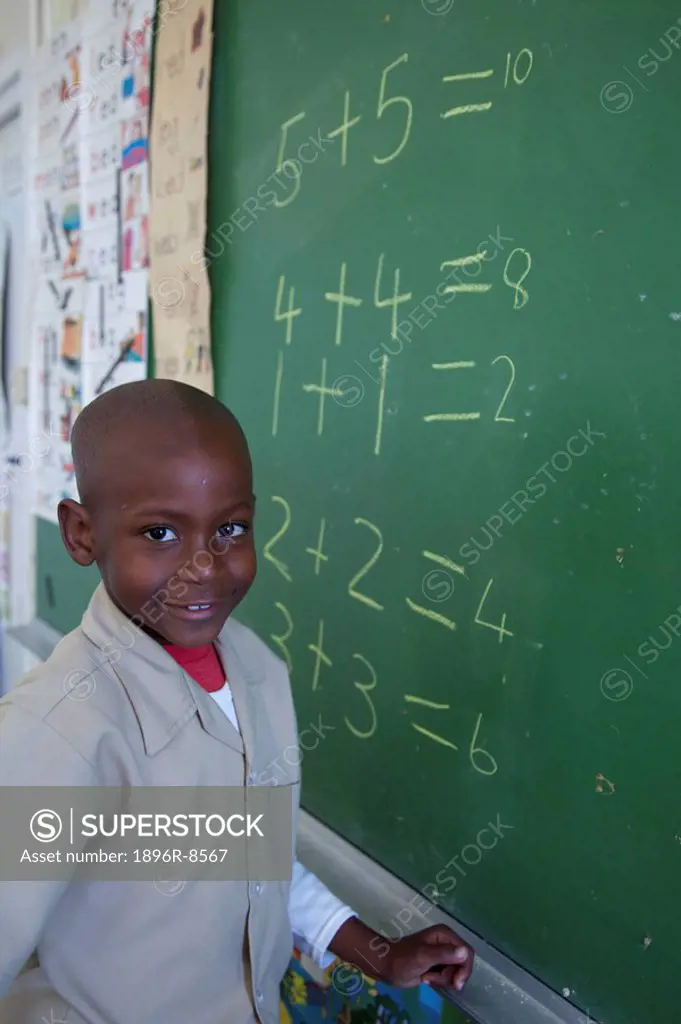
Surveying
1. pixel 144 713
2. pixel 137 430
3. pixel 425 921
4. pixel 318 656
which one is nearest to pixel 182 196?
pixel 318 656

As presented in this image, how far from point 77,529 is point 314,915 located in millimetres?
453

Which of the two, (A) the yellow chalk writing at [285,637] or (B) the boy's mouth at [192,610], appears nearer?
(B) the boy's mouth at [192,610]

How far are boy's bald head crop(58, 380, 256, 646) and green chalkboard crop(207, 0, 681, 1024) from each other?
1.00 ft


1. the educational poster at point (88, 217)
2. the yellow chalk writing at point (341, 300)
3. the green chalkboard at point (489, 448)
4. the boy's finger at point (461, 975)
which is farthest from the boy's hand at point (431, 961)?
the educational poster at point (88, 217)

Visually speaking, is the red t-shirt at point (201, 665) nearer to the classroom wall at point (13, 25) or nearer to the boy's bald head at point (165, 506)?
the boy's bald head at point (165, 506)

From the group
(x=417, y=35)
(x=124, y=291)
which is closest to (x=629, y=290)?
(x=417, y=35)

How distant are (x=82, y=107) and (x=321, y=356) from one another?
44.7 inches

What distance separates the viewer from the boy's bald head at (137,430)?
0.66 meters

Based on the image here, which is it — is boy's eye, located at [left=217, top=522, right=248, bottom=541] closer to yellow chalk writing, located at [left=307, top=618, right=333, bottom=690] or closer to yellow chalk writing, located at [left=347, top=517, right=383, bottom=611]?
yellow chalk writing, located at [left=347, top=517, right=383, bottom=611]

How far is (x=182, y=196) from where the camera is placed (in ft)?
4.84

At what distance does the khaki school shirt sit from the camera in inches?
24.2

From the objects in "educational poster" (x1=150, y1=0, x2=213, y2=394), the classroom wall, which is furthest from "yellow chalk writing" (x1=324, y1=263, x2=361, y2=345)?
the classroom wall

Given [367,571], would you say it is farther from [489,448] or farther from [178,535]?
[178,535]

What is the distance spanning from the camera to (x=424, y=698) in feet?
3.25
